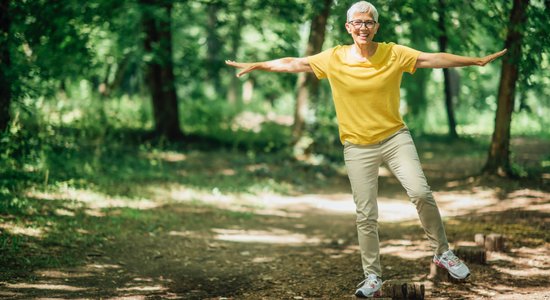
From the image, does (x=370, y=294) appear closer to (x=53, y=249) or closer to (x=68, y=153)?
(x=53, y=249)

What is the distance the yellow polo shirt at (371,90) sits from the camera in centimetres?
507

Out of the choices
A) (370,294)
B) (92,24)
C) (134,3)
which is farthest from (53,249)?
(134,3)

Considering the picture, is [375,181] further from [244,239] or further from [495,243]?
[244,239]

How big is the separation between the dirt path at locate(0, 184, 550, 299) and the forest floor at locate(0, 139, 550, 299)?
2 cm

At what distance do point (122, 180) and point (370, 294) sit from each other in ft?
25.0

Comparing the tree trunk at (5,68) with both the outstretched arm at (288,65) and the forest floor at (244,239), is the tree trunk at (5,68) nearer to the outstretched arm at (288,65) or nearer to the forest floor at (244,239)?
the forest floor at (244,239)

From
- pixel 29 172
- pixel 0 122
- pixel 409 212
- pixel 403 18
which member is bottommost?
pixel 409 212

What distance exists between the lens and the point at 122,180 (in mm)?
11719

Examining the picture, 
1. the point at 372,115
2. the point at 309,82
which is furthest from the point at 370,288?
the point at 309,82

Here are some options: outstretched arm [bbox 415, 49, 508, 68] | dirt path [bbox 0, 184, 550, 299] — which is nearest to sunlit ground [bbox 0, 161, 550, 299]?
dirt path [bbox 0, 184, 550, 299]

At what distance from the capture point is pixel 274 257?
25.9ft

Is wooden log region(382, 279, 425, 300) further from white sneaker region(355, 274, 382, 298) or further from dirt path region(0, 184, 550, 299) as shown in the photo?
dirt path region(0, 184, 550, 299)

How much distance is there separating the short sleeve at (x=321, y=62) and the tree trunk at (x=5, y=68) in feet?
20.5

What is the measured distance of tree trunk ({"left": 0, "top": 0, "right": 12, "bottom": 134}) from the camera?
966 centimetres
